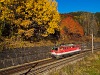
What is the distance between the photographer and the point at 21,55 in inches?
1519

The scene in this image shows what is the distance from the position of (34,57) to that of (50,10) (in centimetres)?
1665

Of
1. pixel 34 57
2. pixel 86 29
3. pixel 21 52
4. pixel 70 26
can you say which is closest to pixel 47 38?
pixel 34 57

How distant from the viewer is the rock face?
34162 mm

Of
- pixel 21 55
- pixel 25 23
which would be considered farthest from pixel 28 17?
pixel 21 55

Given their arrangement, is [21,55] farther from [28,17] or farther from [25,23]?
[28,17]

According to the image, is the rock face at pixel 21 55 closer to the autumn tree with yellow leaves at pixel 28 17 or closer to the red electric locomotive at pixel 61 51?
the red electric locomotive at pixel 61 51

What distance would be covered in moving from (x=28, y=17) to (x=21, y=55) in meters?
14.5

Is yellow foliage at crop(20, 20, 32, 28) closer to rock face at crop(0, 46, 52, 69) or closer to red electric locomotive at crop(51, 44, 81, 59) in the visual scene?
rock face at crop(0, 46, 52, 69)

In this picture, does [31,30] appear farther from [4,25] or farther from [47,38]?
[47,38]

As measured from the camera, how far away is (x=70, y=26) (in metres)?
98.6

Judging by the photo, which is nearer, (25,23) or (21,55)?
(21,55)

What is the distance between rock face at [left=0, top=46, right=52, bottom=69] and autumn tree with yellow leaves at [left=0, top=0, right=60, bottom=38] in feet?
19.8

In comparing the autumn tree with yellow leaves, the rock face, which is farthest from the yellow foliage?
the rock face

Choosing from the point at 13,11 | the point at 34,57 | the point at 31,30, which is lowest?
the point at 34,57
